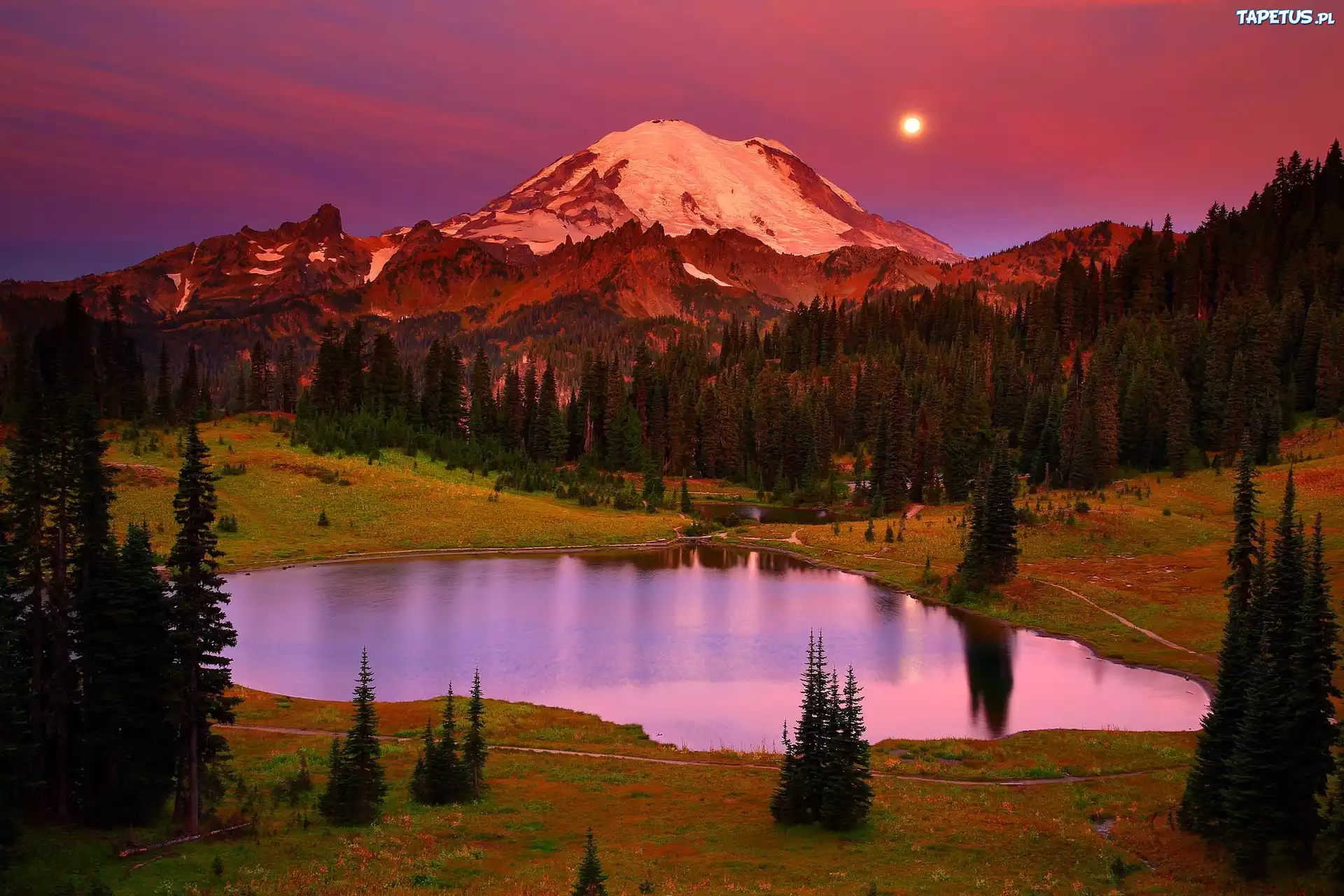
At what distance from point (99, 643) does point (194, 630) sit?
3.87 metres

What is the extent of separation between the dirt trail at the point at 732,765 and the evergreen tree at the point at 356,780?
4.02 meters

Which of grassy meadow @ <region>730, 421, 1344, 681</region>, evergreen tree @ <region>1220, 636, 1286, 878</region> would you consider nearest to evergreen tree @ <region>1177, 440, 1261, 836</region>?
evergreen tree @ <region>1220, 636, 1286, 878</region>

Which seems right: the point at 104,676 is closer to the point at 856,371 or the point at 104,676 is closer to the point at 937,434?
the point at 937,434

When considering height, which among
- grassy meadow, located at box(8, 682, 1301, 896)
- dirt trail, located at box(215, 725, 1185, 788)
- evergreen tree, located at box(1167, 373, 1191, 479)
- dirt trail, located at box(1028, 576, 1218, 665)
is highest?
evergreen tree, located at box(1167, 373, 1191, 479)

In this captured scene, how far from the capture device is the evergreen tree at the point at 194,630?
90.9 feet

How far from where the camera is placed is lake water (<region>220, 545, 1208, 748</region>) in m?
47.4

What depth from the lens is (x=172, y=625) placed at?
28547 millimetres

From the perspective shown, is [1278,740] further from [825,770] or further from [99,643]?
[99,643]

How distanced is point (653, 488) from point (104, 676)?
99818mm

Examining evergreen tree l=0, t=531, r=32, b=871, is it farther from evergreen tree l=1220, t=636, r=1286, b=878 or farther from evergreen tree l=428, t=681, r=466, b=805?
evergreen tree l=1220, t=636, r=1286, b=878

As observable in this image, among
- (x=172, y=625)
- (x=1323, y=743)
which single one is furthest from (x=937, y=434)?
(x=172, y=625)

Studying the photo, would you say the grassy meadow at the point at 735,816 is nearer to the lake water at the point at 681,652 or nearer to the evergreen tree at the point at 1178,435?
the lake water at the point at 681,652

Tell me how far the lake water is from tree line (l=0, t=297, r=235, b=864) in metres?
22.2

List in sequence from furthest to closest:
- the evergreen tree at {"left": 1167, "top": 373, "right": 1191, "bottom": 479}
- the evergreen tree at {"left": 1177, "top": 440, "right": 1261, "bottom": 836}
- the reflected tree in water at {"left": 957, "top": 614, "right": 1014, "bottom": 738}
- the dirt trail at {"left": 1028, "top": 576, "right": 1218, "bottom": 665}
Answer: the evergreen tree at {"left": 1167, "top": 373, "right": 1191, "bottom": 479} < the dirt trail at {"left": 1028, "top": 576, "right": 1218, "bottom": 665} < the reflected tree in water at {"left": 957, "top": 614, "right": 1014, "bottom": 738} < the evergreen tree at {"left": 1177, "top": 440, "right": 1261, "bottom": 836}
